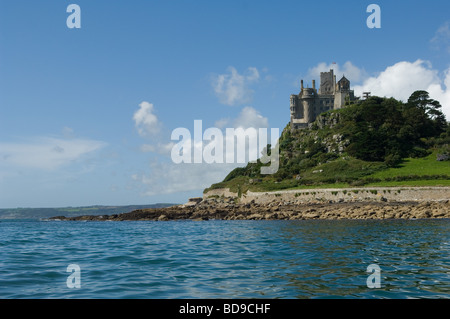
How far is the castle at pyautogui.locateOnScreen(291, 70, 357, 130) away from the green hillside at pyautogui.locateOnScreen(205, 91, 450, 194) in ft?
31.6

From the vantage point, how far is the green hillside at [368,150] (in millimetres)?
73125

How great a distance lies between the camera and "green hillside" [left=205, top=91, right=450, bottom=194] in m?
73.1

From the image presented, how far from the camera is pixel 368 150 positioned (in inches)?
3371

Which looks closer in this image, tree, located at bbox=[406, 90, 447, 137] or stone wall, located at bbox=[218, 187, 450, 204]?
stone wall, located at bbox=[218, 187, 450, 204]

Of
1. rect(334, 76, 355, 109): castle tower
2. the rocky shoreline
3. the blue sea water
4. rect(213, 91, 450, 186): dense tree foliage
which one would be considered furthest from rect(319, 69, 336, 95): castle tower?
the blue sea water

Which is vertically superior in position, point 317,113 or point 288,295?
point 317,113

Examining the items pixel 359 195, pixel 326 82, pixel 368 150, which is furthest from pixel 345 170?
pixel 326 82

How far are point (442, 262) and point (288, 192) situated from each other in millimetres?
58542

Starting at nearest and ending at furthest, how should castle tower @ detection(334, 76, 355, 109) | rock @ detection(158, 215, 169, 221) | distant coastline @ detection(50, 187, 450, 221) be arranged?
distant coastline @ detection(50, 187, 450, 221) → rock @ detection(158, 215, 169, 221) → castle tower @ detection(334, 76, 355, 109)

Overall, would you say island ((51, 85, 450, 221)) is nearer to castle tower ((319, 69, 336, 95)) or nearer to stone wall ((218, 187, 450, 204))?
stone wall ((218, 187, 450, 204))

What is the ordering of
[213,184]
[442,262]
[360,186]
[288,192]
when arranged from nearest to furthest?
1. [442,262]
2. [360,186]
3. [288,192]
4. [213,184]
